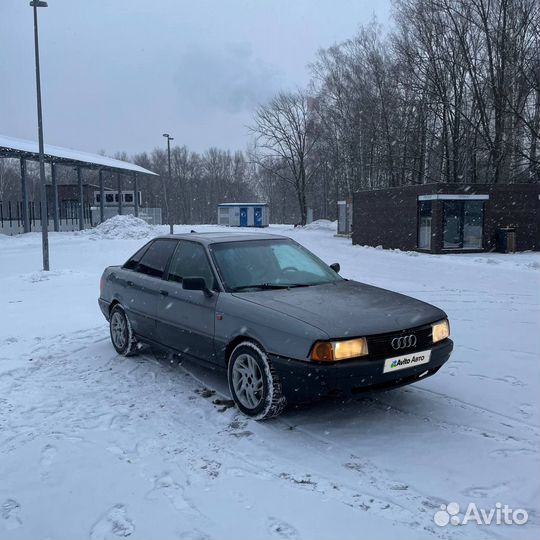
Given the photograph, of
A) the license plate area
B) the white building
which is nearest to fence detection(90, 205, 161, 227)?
the white building

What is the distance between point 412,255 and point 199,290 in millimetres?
18070

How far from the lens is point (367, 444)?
13.5ft

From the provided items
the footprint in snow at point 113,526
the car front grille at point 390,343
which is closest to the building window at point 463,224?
the car front grille at point 390,343

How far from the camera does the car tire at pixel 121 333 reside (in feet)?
21.3

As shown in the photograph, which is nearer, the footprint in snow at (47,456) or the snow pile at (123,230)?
the footprint in snow at (47,456)

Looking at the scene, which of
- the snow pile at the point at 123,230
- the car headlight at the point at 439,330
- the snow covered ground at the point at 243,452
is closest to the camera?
the snow covered ground at the point at 243,452

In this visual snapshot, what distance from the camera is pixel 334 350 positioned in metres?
4.05

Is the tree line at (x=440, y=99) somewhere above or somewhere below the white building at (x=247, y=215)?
above

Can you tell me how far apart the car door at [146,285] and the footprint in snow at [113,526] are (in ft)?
9.37

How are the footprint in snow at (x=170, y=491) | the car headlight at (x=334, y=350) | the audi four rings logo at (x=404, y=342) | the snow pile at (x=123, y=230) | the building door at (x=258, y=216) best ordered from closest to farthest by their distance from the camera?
the footprint in snow at (x=170, y=491), the car headlight at (x=334, y=350), the audi four rings logo at (x=404, y=342), the snow pile at (x=123, y=230), the building door at (x=258, y=216)

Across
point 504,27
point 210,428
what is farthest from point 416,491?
point 504,27

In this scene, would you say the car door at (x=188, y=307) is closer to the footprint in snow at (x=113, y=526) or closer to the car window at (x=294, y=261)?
the car window at (x=294, y=261)

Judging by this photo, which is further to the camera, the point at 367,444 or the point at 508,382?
the point at 508,382

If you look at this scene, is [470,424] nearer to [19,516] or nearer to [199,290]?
[199,290]
